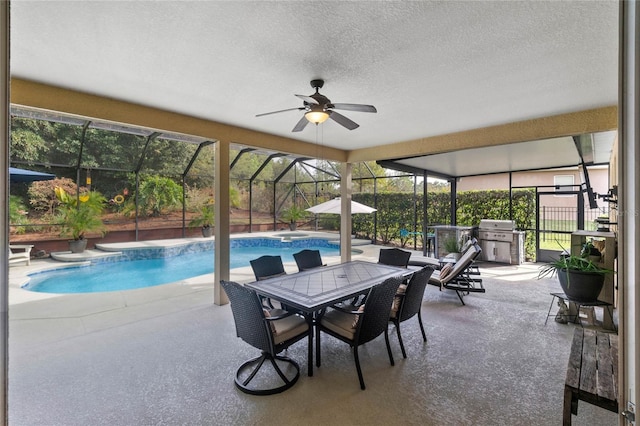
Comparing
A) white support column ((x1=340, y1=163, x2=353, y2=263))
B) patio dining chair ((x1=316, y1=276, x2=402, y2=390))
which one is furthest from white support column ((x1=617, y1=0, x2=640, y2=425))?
white support column ((x1=340, y1=163, x2=353, y2=263))

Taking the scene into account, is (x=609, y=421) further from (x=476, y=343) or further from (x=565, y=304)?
(x=565, y=304)

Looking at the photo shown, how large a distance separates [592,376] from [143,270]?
9.21 meters

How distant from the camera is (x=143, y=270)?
8.19m

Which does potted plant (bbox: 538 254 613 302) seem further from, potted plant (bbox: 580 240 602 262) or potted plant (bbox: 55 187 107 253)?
potted plant (bbox: 55 187 107 253)

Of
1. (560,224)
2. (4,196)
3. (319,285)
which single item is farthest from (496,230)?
(4,196)

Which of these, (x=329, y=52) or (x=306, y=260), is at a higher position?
(x=329, y=52)

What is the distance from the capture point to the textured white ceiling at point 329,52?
1.91 metres

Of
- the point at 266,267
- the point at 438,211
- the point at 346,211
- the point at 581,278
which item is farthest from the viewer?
the point at 438,211

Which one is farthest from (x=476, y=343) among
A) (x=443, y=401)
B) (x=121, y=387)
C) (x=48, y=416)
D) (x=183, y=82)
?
(x=183, y=82)

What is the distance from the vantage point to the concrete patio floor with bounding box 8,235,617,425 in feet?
7.15

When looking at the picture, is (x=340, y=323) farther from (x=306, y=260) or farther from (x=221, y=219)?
(x=221, y=219)

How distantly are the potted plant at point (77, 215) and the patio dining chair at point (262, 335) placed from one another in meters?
8.24

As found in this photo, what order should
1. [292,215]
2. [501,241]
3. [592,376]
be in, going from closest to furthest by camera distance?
[592,376], [501,241], [292,215]

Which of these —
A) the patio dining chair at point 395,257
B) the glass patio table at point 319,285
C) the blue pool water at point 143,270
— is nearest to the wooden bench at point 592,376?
the glass patio table at point 319,285
